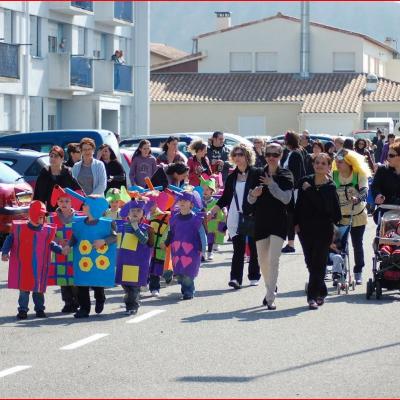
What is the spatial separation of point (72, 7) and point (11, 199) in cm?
2689

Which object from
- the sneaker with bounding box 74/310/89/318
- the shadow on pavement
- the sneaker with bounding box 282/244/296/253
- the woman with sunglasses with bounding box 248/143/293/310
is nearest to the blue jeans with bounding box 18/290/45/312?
the sneaker with bounding box 74/310/89/318

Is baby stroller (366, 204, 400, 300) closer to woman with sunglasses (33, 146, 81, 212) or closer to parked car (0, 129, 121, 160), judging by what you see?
woman with sunglasses (33, 146, 81, 212)

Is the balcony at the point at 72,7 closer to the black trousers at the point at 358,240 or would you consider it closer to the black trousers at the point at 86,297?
the black trousers at the point at 358,240

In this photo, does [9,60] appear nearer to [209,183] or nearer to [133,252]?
[209,183]

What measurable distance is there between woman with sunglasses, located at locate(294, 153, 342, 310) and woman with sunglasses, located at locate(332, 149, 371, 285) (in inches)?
55.1

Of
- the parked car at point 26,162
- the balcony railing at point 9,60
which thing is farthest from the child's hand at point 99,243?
the balcony railing at point 9,60

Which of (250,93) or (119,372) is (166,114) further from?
(119,372)

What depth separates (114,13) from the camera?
5078cm

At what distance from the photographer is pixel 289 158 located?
64.3ft

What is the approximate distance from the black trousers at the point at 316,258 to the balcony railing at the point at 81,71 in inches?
1334

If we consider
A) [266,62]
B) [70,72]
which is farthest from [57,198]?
[266,62]

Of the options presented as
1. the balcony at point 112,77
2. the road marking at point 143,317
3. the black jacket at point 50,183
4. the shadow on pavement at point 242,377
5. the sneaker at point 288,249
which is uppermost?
the balcony at point 112,77

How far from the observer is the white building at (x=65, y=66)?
42.6m

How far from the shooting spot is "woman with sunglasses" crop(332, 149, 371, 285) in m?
15.3
